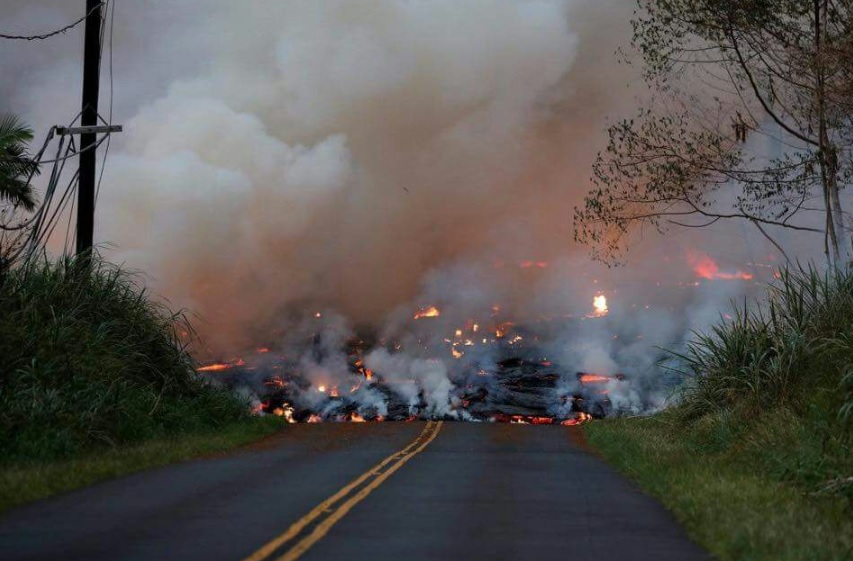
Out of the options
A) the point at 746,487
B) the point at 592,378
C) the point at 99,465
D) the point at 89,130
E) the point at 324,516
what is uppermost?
the point at 89,130

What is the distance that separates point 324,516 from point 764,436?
936cm

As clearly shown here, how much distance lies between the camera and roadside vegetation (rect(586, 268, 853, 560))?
12.3 metres

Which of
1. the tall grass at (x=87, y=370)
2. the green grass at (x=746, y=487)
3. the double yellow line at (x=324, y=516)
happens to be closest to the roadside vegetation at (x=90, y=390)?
the tall grass at (x=87, y=370)

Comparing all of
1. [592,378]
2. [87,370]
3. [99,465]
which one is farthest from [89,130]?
[592,378]

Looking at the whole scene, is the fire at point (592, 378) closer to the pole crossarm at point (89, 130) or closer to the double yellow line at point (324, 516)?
the pole crossarm at point (89, 130)

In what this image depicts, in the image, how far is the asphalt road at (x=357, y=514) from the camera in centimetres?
1129

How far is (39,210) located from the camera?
85.9ft

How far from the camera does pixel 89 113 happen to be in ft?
98.1

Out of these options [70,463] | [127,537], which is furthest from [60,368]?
[127,537]

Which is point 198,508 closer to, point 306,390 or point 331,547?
point 331,547

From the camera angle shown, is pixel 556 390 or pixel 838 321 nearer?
pixel 838 321

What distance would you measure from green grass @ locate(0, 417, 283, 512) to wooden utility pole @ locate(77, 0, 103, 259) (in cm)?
645

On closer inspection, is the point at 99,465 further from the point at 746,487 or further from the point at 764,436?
the point at 764,436

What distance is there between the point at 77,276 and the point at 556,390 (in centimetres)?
2639
